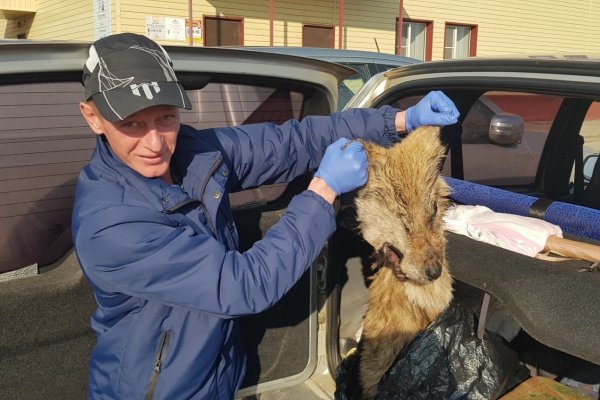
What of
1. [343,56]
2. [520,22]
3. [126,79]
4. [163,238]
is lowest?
[163,238]

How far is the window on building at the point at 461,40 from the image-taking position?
810 inches

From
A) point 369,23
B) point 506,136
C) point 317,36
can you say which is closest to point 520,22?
point 369,23

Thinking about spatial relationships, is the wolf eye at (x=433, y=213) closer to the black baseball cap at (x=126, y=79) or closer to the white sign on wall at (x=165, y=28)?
the black baseball cap at (x=126, y=79)

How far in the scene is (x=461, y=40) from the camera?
20766mm

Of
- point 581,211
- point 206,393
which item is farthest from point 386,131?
point 206,393

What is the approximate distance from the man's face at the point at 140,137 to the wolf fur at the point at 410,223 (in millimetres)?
754

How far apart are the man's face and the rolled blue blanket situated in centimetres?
145

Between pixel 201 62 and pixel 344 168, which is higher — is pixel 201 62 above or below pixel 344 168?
above

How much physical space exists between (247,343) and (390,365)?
65cm

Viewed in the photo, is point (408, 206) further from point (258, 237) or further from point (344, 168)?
point (258, 237)

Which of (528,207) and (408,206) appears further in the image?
(528,207)

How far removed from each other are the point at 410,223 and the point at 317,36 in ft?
53.0

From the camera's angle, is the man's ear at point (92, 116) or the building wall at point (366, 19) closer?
the man's ear at point (92, 116)

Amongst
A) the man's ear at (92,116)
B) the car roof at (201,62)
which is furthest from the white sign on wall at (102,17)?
the man's ear at (92,116)
